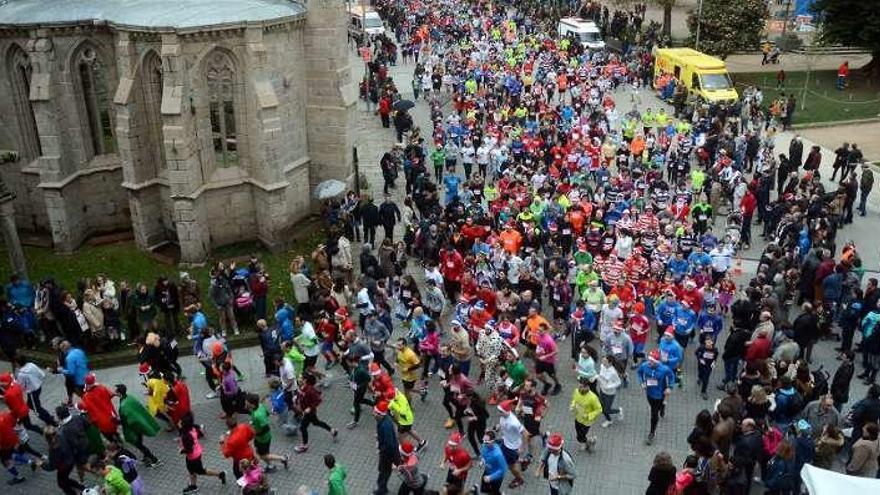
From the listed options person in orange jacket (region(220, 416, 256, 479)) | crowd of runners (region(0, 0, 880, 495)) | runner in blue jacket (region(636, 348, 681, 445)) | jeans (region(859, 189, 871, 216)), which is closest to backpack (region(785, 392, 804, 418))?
crowd of runners (region(0, 0, 880, 495))

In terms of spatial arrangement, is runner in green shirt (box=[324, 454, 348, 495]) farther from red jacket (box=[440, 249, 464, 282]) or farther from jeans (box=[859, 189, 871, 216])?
jeans (box=[859, 189, 871, 216])

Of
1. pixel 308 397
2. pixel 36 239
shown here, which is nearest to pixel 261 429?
pixel 308 397

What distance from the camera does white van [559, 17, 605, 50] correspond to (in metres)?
45.5

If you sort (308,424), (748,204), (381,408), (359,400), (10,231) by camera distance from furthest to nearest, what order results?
1. (748,204)
2. (10,231)
3. (359,400)
4. (308,424)
5. (381,408)

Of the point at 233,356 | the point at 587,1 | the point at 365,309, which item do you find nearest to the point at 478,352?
the point at 365,309

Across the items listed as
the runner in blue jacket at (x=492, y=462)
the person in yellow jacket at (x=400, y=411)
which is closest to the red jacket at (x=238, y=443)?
the person in yellow jacket at (x=400, y=411)

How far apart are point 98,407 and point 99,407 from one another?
2cm

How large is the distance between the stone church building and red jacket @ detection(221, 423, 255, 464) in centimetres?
1024

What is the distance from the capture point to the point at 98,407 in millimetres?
13062

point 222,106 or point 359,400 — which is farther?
point 222,106

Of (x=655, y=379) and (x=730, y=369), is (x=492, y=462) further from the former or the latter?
(x=730, y=369)

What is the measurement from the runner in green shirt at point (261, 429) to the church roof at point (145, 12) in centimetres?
1095

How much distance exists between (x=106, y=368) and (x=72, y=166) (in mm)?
7506

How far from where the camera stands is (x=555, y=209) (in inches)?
811
